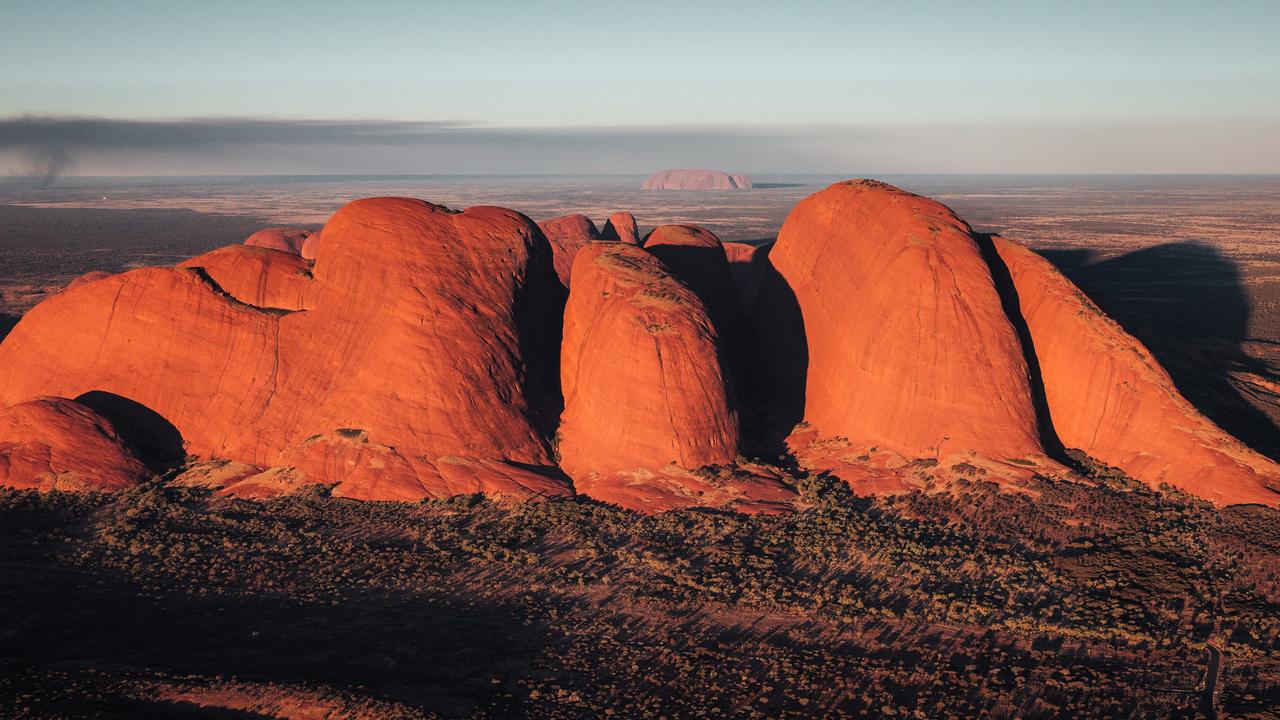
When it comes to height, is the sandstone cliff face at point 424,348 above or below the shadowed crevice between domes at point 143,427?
above

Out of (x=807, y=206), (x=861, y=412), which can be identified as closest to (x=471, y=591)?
(x=861, y=412)

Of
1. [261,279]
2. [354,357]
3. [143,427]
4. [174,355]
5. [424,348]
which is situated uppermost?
[261,279]

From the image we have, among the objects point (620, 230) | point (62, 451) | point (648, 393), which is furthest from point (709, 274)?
point (620, 230)

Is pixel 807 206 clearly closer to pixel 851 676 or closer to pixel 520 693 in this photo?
pixel 851 676

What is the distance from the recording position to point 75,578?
17.8 meters

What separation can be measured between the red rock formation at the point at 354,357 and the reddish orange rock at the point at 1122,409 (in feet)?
51.4

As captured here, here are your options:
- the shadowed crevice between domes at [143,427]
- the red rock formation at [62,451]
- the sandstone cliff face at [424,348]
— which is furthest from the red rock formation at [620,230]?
the red rock formation at [62,451]

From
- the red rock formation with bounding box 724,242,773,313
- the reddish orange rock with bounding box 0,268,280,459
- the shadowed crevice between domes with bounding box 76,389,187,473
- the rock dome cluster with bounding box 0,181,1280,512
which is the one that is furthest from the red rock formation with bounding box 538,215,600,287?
the shadowed crevice between domes with bounding box 76,389,187,473

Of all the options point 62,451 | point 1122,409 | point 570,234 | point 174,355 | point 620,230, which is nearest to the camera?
point 62,451

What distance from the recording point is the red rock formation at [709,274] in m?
30.1

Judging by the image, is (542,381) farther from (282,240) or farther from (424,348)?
(282,240)

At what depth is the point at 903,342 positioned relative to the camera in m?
24.4

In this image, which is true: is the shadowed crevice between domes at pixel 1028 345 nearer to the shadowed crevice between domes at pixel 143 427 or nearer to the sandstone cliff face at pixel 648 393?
the sandstone cliff face at pixel 648 393

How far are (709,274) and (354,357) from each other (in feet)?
44.7
